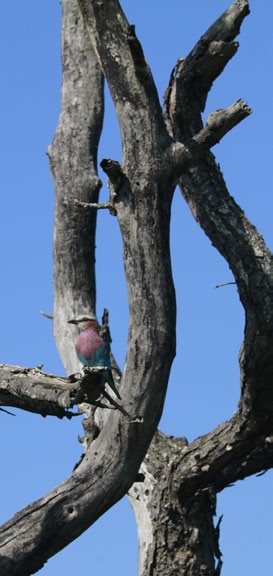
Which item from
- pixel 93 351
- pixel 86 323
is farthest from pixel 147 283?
pixel 86 323

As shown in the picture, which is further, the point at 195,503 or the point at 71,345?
the point at 71,345

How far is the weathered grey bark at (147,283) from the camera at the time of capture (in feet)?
23.8

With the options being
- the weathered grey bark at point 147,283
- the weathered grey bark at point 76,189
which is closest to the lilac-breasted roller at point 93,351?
the weathered grey bark at point 147,283

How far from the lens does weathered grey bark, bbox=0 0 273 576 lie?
7266 millimetres

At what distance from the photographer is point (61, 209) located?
9344 mm

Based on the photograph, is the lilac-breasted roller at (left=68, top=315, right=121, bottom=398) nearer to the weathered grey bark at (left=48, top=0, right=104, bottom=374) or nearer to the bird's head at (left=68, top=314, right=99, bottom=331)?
the bird's head at (left=68, top=314, right=99, bottom=331)

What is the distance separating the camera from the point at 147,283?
727 centimetres

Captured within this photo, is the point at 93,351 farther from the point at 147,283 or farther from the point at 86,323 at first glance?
the point at 86,323

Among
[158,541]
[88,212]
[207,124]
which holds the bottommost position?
[158,541]

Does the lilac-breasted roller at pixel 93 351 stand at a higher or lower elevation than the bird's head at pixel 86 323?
lower

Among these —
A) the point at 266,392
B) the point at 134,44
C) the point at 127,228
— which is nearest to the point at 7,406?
the point at 127,228

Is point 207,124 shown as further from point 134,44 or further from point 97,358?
point 97,358

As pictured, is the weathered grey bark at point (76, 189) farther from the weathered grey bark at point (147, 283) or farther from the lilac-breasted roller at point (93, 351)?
the lilac-breasted roller at point (93, 351)

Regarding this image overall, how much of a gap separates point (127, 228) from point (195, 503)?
251 cm
